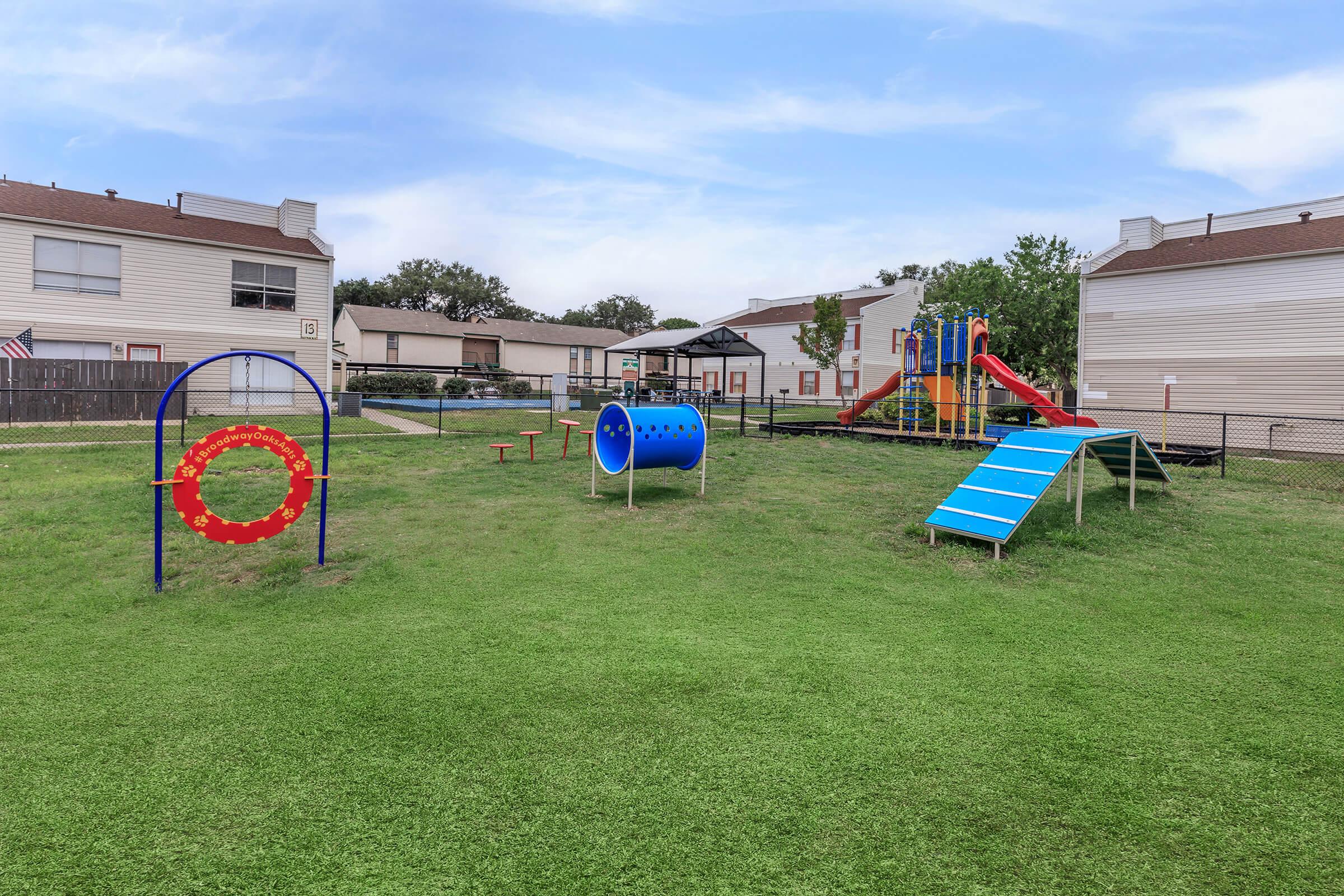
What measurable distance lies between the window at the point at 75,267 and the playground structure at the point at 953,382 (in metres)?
22.9

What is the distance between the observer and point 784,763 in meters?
3.26

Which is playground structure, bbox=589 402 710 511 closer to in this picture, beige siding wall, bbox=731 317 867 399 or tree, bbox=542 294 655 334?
beige siding wall, bbox=731 317 867 399

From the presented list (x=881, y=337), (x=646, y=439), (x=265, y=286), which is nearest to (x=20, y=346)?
(x=265, y=286)

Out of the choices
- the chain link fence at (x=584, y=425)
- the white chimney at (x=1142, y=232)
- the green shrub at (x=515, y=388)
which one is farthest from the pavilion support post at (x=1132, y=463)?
the green shrub at (x=515, y=388)

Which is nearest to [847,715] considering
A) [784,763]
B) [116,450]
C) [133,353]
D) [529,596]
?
[784,763]

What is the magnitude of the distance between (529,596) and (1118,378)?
23.1m

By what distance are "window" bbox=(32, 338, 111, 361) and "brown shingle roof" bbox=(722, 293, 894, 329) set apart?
3634 centimetres

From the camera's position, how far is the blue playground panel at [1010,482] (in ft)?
23.9

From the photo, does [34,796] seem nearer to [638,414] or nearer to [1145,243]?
[638,414]

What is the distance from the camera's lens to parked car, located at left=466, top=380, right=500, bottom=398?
1352 inches

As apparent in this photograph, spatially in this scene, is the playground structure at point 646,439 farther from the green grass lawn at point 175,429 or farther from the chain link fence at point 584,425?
the green grass lawn at point 175,429

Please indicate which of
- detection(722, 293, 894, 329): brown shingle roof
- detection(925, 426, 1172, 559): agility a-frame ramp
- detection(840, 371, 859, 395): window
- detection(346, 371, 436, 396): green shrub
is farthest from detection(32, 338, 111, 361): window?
detection(722, 293, 894, 329): brown shingle roof

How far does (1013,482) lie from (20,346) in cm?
2533

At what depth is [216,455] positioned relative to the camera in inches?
233
